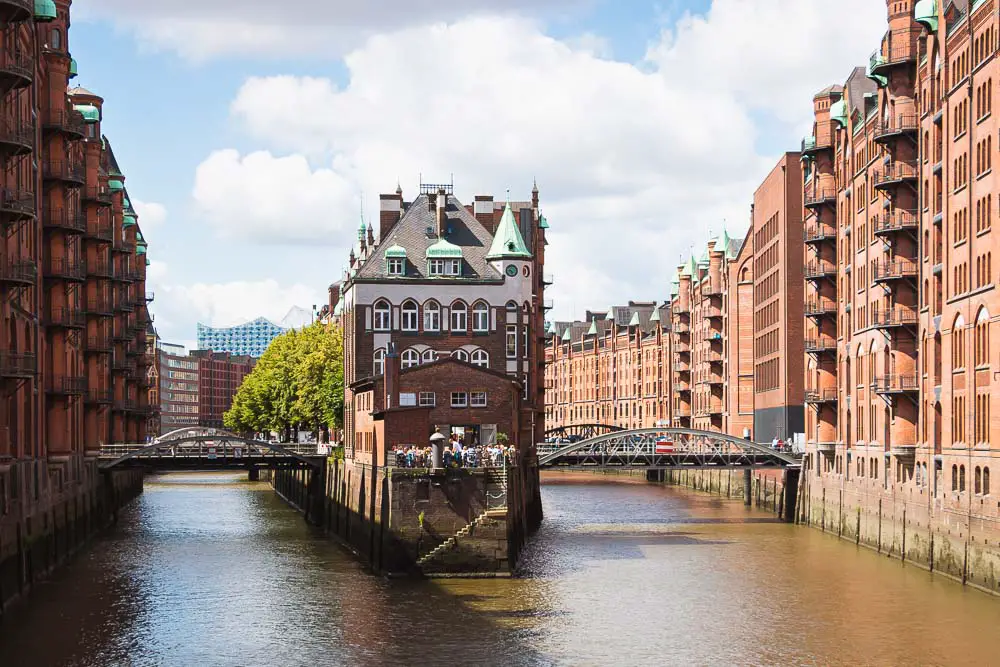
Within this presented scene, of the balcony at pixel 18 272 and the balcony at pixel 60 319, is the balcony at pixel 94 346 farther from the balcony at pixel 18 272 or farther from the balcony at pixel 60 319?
the balcony at pixel 18 272

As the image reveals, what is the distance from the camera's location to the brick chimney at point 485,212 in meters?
101

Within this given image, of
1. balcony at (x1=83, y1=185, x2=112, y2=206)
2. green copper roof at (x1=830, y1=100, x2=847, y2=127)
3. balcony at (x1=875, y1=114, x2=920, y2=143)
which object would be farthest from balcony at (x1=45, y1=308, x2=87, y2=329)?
green copper roof at (x1=830, y1=100, x2=847, y2=127)

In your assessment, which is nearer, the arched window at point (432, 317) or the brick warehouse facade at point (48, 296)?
the brick warehouse facade at point (48, 296)

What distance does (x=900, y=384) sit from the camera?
6706cm

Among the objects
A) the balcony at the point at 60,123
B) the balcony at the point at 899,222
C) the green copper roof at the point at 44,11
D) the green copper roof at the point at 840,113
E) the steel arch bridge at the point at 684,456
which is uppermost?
the green copper roof at the point at 44,11

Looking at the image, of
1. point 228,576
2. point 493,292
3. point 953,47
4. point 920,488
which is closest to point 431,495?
point 228,576

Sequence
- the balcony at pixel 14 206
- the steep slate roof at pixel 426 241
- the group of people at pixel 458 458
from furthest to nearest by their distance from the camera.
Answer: the steep slate roof at pixel 426 241
the group of people at pixel 458 458
the balcony at pixel 14 206

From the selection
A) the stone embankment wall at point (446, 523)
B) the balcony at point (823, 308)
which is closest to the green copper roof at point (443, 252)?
the balcony at point (823, 308)

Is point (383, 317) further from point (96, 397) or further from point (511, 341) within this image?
point (96, 397)

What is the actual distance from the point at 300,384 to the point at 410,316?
93.7 ft

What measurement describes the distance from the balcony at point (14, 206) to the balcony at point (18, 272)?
1.54 m

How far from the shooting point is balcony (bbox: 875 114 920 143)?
65625 mm

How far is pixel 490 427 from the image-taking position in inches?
2830

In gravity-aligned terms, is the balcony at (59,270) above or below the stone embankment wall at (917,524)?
above
